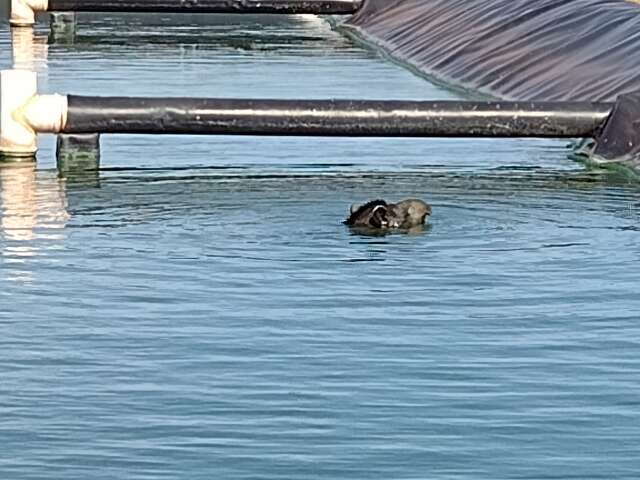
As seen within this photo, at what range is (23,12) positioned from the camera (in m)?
28.4

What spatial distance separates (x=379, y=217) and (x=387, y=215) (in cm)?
6

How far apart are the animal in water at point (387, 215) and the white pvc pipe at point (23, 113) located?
366 cm

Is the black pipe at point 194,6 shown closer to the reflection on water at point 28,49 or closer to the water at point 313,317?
the reflection on water at point 28,49

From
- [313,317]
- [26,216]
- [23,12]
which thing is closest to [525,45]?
[23,12]

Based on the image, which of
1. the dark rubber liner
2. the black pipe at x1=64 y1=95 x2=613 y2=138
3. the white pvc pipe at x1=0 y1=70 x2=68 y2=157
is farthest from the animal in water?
the dark rubber liner

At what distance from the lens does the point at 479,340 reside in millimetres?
9445

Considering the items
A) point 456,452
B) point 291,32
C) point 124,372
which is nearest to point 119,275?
point 124,372

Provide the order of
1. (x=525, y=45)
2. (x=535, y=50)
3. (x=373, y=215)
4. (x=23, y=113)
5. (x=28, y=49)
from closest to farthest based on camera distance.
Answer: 1. (x=373, y=215)
2. (x=23, y=113)
3. (x=535, y=50)
4. (x=525, y=45)
5. (x=28, y=49)

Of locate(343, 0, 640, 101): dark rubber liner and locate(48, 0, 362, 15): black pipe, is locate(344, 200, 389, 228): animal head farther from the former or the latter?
locate(48, 0, 362, 15): black pipe

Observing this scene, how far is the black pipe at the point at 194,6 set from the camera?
89.0ft

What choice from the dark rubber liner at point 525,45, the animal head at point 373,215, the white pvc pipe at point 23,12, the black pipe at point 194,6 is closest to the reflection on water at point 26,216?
the animal head at point 373,215

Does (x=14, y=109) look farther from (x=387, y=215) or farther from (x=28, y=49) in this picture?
(x=28, y=49)

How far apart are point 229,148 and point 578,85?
4.05 m

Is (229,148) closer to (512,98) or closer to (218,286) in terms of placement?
(512,98)
